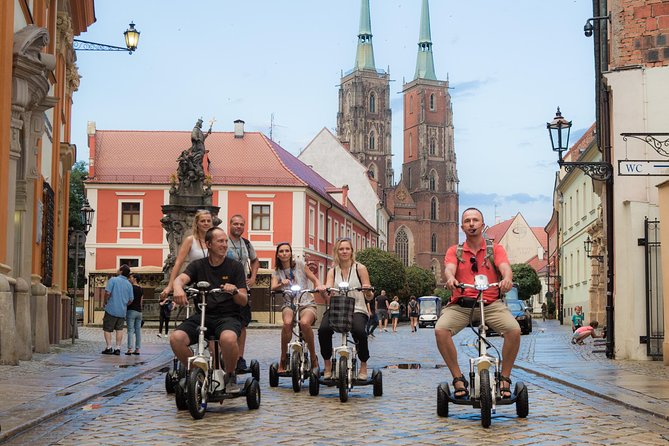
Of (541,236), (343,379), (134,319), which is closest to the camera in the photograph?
(343,379)

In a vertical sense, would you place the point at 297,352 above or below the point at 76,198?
below

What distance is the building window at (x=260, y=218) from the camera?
60.9 m

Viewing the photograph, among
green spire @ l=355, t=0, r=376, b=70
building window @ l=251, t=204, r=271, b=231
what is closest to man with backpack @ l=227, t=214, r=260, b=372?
building window @ l=251, t=204, r=271, b=231

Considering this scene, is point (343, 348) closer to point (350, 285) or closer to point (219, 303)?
point (350, 285)

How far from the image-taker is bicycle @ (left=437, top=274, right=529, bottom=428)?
8.06m

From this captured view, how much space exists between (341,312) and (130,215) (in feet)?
168

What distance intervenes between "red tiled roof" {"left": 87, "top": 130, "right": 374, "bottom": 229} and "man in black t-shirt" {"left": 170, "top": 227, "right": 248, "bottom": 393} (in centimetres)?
5117

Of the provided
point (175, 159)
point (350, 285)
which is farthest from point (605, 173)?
point (175, 159)

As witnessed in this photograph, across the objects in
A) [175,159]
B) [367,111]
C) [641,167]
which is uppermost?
[367,111]

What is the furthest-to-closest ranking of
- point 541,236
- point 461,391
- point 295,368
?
1. point 541,236
2. point 295,368
3. point 461,391

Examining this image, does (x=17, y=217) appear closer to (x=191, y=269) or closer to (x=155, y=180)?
(x=191, y=269)

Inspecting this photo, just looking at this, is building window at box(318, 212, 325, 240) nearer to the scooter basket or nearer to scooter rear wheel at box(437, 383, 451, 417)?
the scooter basket

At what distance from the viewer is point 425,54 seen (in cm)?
16138

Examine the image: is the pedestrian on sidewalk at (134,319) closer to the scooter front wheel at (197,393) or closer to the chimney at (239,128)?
the scooter front wheel at (197,393)
